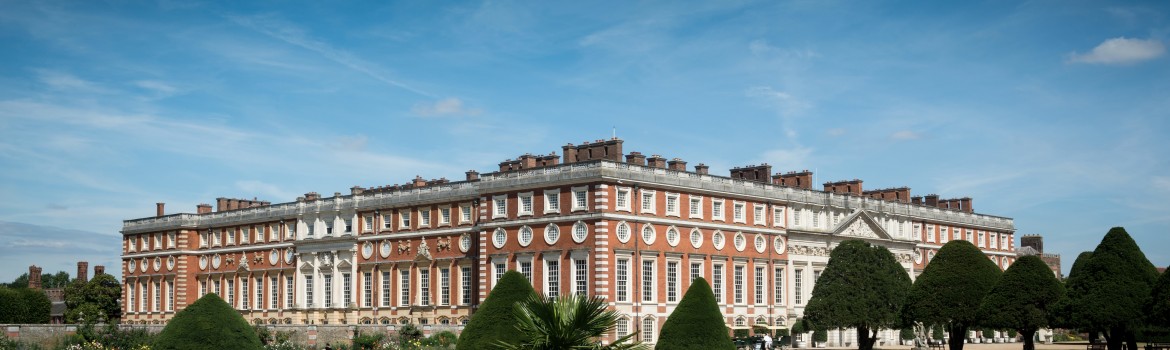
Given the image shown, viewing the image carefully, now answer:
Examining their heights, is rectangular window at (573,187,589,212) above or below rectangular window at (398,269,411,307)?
above

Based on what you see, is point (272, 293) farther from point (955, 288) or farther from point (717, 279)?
point (955, 288)

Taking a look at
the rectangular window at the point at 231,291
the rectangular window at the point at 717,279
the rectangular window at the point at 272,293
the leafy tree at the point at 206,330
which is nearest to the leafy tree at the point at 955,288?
the rectangular window at the point at 717,279

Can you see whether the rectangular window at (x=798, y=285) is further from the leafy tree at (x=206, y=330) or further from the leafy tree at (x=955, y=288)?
the leafy tree at (x=206, y=330)

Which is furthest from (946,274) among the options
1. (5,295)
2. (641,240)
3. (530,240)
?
(5,295)

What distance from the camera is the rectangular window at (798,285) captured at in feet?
212

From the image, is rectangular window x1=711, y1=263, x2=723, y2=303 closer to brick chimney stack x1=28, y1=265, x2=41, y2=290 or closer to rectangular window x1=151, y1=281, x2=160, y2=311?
rectangular window x1=151, y1=281, x2=160, y2=311

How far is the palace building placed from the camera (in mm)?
55875

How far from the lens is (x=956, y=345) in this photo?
A: 47.5 metres

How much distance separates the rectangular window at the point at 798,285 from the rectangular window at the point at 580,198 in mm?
14689

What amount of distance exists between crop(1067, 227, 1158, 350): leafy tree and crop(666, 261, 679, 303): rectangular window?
20.3 m

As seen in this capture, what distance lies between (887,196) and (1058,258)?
50.5m

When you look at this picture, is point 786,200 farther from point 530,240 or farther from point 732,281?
point 530,240

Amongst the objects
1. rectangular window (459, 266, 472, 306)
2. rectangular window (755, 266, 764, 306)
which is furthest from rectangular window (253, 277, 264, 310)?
rectangular window (755, 266, 764, 306)

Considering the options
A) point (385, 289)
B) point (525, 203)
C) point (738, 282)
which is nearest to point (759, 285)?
point (738, 282)
